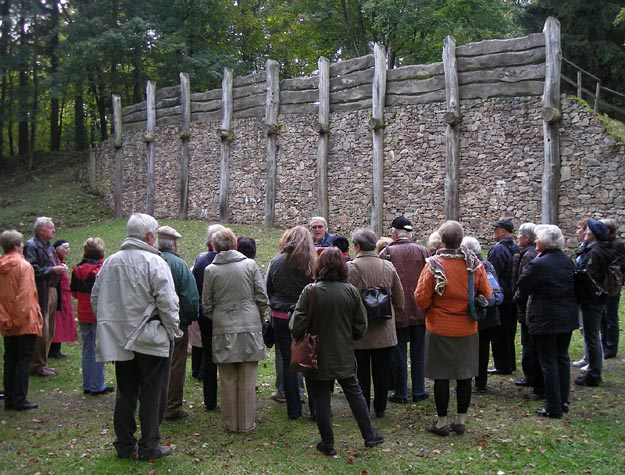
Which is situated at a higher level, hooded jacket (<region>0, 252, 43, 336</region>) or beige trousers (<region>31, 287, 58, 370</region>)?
hooded jacket (<region>0, 252, 43, 336</region>)

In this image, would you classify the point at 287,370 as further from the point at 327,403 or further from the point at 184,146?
the point at 184,146

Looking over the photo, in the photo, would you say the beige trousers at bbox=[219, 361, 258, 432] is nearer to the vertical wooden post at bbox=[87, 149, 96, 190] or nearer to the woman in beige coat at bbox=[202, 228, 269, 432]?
the woman in beige coat at bbox=[202, 228, 269, 432]

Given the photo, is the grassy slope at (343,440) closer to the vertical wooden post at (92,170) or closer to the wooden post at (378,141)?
the wooden post at (378,141)

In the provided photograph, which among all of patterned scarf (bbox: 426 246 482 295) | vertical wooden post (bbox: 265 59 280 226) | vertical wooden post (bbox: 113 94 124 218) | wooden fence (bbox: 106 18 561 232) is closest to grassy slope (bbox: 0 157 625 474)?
patterned scarf (bbox: 426 246 482 295)

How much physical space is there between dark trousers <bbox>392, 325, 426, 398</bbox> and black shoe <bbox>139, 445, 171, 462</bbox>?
2518 mm

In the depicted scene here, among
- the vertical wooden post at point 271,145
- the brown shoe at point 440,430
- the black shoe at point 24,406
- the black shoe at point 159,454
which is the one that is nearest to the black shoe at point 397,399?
the brown shoe at point 440,430

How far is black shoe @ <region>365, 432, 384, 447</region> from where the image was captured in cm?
532

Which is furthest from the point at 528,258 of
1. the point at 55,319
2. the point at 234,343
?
the point at 55,319

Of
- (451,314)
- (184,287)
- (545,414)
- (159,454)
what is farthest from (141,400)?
(545,414)

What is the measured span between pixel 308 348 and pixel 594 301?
11.6 ft

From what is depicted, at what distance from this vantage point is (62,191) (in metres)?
24.2

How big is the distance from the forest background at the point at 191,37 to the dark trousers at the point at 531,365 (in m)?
14.1

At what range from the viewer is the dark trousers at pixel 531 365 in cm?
652

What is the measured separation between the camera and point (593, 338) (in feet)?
22.0
